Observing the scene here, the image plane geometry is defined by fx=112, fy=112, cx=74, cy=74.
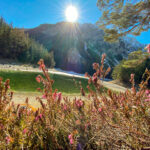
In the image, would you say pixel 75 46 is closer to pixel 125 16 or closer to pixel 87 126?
pixel 125 16

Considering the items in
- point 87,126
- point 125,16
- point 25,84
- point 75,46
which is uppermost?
point 75,46

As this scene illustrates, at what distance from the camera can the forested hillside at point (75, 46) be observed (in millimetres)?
51562

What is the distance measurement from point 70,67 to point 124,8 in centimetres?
4415

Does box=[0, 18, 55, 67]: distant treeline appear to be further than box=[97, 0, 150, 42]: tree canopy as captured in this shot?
Yes

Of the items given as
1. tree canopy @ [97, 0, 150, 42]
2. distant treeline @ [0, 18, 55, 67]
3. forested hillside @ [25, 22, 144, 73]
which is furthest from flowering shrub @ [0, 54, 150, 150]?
forested hillside @ [25, 22, 144, 73]

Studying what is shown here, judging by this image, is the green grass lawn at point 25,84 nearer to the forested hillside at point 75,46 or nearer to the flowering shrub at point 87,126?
the flowering shrub at point 87,126

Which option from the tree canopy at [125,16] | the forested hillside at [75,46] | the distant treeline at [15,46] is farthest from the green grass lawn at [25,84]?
the forested hillside at [75,46]

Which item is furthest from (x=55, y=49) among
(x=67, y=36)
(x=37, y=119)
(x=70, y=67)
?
(x=37, y=119)

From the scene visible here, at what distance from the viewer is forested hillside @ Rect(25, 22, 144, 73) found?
51562mm

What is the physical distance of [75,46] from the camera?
5712 cm

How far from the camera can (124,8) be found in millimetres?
5809

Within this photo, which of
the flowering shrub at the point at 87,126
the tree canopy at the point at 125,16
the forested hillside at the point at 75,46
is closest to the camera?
the flowering shrub at the point at 87,126

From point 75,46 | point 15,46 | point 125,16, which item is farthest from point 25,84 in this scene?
point 75,46

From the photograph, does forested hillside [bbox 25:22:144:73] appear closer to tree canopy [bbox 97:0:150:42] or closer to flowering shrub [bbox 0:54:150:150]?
tree canopy [bbox 97:0:150:42]
